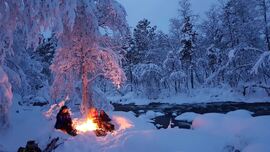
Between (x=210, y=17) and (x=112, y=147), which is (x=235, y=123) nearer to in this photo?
(x=112, y=147)

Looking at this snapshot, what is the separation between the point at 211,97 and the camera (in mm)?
38250

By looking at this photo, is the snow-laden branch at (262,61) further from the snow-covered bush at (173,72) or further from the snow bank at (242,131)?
the snow-covered bush at (173,72)

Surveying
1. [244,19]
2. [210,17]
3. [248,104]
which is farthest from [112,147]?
[210,17]

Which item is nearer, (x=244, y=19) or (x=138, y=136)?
(x=138, y=136)

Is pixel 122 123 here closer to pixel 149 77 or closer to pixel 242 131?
pixel 242 131

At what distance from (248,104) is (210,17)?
16.6 meters

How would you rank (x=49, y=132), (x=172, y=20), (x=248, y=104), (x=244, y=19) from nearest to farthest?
(x=49, y=132), (x=248, y=104), (x=244, y=19), (x=172, y=20)

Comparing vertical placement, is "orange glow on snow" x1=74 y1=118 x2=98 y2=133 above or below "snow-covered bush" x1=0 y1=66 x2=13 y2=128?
below

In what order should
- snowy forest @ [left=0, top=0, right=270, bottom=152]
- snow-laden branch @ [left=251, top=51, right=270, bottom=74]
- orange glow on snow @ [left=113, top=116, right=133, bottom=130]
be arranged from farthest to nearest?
1. snow-laden branch @ [left=251, top=51, right=270, bottom=74]
2. orange glow on snow @ [left=113, top=116, right=133, bottom=130]
3. snowy forest @ [left=0, top=0, right=270, bottom=152]

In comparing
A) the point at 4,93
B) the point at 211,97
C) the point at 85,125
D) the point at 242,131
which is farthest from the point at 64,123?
the point at 211,97

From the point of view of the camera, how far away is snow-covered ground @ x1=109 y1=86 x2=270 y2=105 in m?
33.9

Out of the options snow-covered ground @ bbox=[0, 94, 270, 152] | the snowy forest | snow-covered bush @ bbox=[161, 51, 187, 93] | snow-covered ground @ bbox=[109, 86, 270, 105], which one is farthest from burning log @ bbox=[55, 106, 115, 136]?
snow-covered bush @ bbox=[161, 51, 187, 93]

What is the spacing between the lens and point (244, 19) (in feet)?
129

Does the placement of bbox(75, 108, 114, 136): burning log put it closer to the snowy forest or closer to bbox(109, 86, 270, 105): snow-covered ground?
the snowy forest
